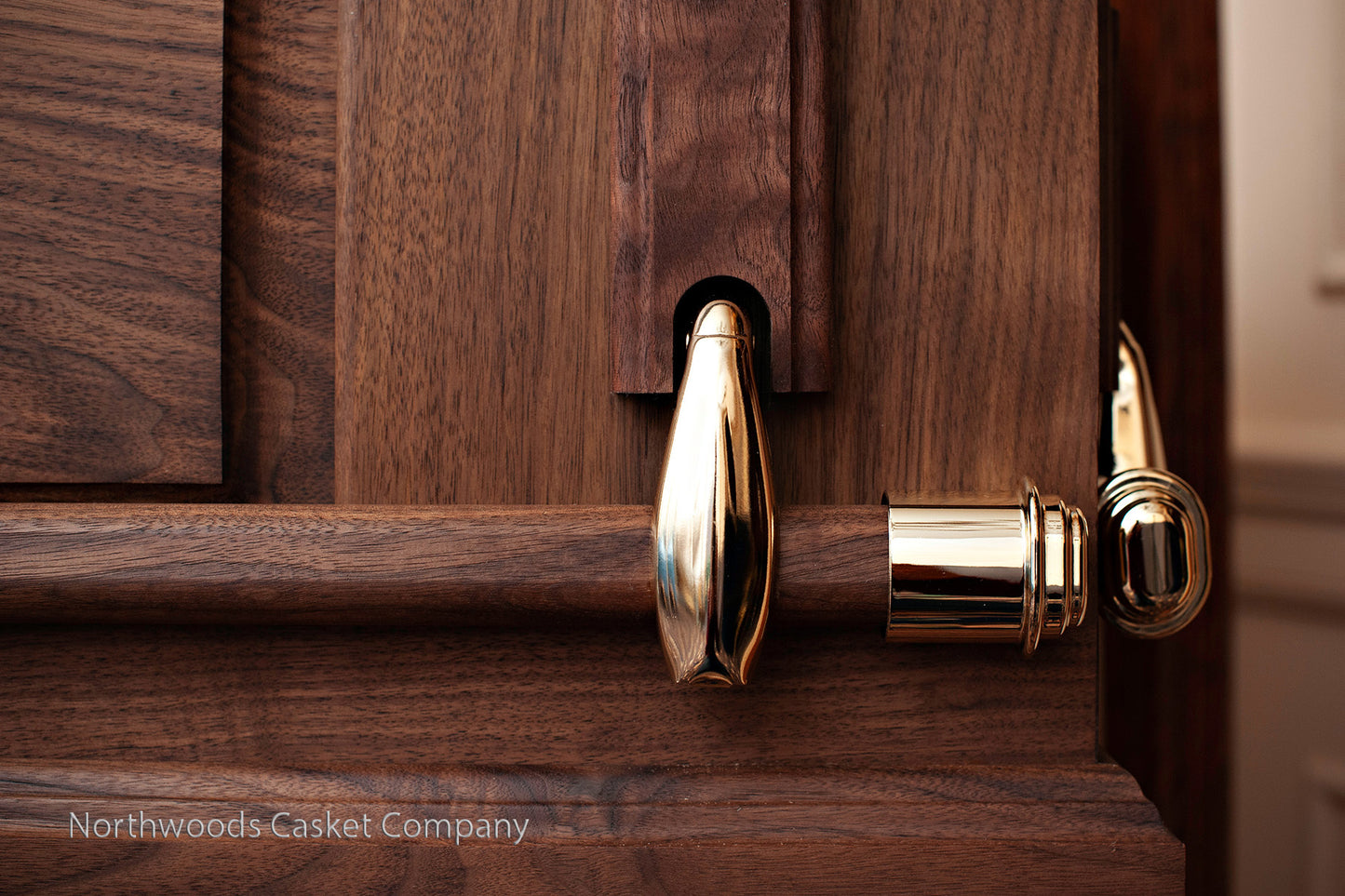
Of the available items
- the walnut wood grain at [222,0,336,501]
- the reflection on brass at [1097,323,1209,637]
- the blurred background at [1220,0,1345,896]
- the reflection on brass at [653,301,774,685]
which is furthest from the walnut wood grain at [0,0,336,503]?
the blurred background at [1220,0,1345,896]

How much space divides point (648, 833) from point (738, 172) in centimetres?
17

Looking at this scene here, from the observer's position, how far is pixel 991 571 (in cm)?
20

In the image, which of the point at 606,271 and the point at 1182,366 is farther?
the point at 1182,366

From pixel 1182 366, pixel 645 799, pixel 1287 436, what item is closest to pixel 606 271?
pixel 645 799

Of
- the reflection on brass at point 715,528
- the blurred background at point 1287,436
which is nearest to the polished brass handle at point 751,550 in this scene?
the reflection on brass at point 715,528

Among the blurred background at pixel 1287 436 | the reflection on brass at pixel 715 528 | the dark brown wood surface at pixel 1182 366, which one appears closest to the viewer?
the reflection on brass at pixel 715 528

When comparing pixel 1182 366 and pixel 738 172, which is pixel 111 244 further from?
pixel 1182 366

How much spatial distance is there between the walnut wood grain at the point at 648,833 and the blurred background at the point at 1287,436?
0.36 metres

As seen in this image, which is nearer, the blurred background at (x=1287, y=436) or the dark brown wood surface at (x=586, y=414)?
the dark brown wood surface at (x=586, y=414)

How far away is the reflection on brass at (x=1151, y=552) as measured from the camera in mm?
224

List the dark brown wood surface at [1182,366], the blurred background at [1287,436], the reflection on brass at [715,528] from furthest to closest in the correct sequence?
the blurred background at [1287,436] < the dark brown wood surface at [1182,366] < the reflection on brass at [715,528]

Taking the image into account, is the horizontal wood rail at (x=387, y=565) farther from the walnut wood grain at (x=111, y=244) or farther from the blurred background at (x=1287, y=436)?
the blurred background at (x=1287, y=436)

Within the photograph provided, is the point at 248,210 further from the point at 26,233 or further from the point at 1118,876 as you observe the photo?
the point at 1118,876

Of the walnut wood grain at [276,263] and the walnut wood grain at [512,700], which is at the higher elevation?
the walnut wood grain at [276,263]
